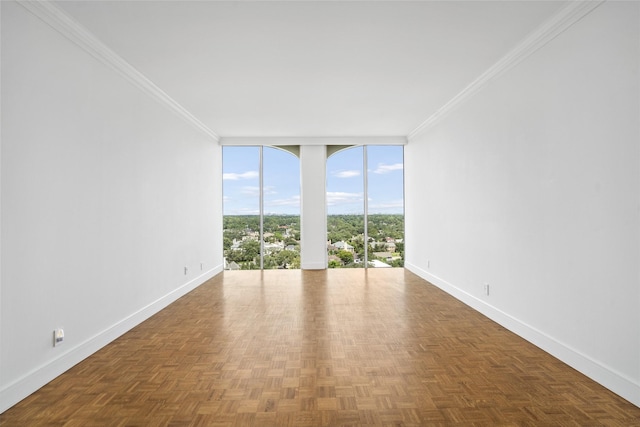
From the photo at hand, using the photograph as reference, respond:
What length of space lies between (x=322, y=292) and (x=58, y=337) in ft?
11.7

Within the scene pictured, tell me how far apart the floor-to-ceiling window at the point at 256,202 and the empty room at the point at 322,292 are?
2497mm

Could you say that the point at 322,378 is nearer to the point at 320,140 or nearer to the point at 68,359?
the point at 68,359

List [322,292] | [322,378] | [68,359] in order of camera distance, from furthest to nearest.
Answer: [322,292] → [68,359] → [322,378]

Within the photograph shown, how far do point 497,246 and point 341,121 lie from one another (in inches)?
136

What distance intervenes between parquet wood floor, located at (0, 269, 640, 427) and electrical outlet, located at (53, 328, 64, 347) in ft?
0.86

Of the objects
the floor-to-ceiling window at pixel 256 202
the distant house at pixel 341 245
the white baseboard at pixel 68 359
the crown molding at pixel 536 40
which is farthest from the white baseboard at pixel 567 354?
the floor-to-ceiling window at pixel 256 202

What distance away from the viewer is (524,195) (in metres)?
3.62

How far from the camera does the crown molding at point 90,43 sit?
2709 mm

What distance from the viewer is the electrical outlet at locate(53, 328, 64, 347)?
2.82 meters

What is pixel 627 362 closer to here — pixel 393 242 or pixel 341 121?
pixel 341 121

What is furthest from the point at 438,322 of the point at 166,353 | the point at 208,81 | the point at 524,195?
the point at 208,81

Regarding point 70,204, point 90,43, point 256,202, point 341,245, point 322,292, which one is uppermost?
point 90,43

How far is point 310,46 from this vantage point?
3.57m

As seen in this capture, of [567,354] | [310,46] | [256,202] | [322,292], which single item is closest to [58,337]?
[310,46]
